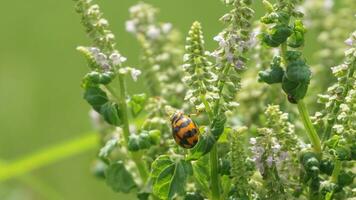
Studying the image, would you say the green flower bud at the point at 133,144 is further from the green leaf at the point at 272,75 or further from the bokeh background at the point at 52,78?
the bokeh background at the point at 52,78

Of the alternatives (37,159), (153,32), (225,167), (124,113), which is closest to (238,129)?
(225,167)

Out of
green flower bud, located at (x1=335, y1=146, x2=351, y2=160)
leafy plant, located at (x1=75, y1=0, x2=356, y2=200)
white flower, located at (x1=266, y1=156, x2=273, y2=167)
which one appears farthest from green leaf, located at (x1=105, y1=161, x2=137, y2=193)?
green flower bud, located at (x1=335, y1=146, x2=351, y2=160)

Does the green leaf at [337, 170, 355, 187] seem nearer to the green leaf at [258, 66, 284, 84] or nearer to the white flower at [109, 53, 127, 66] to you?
the green leaf at [258, 66, 284, 84]

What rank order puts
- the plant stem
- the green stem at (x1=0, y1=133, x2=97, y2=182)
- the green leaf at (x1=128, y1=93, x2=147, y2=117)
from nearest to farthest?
the plant stem, the green leaf at (x1=128, y1=93, x2=147, y2=117), the green stem at (x1=0, y1=133, x2=97, y2=182)

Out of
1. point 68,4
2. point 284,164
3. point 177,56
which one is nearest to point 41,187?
point 177,56

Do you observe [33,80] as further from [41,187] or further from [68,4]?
[41,187]

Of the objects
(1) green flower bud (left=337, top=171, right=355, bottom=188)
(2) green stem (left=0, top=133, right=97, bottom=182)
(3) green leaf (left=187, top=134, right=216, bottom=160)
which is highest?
(2) green stem (left=0, top=133, right=97, bottom=182)

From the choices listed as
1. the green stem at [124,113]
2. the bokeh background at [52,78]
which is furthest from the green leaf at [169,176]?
the bokeh background at [52,78]

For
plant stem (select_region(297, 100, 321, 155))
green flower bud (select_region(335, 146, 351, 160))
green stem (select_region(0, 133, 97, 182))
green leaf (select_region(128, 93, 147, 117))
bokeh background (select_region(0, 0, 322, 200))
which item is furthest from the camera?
bokeh background (select_region(0, 0, 322, 200))
